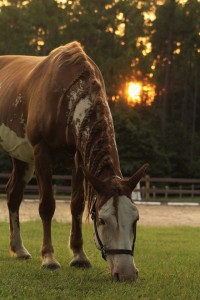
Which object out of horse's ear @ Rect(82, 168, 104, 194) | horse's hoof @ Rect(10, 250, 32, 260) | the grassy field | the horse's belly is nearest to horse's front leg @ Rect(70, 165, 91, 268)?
the grassy field

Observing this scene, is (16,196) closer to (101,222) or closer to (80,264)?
(80,264)

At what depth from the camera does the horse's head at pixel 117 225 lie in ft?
13.6

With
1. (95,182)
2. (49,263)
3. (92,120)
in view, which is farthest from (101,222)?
(49,263)

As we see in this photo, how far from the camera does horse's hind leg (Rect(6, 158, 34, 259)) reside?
6543mm

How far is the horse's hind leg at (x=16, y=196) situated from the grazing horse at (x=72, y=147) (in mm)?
12

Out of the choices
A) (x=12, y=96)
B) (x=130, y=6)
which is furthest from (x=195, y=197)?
(x=12, y=96)

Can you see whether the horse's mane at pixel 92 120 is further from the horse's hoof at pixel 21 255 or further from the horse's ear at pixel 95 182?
the horse's hoof at pixel 21 255

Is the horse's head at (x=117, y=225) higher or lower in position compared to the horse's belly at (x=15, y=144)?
lower

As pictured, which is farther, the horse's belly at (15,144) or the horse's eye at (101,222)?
the horse's belly at (15,144)

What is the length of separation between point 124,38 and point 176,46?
549 cm

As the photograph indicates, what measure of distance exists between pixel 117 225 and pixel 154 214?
15264 mm

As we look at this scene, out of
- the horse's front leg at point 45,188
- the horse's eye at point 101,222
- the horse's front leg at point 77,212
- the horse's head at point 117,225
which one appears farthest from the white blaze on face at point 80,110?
the horse's eye at point 101,222

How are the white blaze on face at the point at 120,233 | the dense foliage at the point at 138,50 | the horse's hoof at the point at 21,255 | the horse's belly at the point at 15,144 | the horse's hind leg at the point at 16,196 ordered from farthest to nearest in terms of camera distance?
the dense foliage at the point at 138,50 → the horse's hind leg at the point at 16,196 → the horse's hoof at the point at 21,255 → the horse's belly at the point at 15,144 → the white blaze on face at the point at 120,233

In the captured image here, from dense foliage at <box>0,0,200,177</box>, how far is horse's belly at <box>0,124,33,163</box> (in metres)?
27.1
